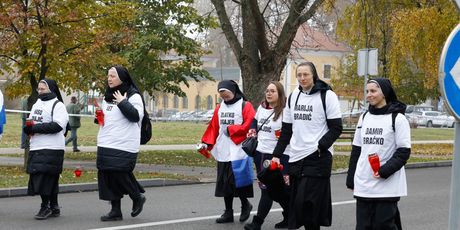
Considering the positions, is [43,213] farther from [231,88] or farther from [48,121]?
[231,88]

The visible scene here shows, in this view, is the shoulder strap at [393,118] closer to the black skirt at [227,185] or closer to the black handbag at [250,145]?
the black handbag at [250,145]

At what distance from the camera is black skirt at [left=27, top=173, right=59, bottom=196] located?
35.2 feet

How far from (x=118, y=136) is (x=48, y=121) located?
107 centimetres

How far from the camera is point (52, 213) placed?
36.1 feet

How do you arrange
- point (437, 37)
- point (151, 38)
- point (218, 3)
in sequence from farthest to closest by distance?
1. point (437, 37)
2. point (151, 38)
3. point (218, 3)

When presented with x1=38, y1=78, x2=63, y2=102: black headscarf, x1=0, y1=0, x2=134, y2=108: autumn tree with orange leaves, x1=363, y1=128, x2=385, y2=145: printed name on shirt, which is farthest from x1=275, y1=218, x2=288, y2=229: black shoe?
x1=0, y1=0, x2=134, y2=108: autumn tree with orange leaves

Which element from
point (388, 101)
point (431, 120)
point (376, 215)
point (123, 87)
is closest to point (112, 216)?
point (123, 87)

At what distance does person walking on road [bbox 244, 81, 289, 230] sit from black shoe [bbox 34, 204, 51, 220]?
2.57m

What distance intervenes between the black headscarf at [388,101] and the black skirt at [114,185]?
3780 millimetres

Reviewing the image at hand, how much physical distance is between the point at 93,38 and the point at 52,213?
6313 millimetres

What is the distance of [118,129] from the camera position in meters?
10.4

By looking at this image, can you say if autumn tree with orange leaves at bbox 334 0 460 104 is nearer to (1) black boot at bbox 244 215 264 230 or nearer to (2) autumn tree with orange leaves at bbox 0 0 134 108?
(2) autumn tree with orange leaves at bbox 0 0 134 108

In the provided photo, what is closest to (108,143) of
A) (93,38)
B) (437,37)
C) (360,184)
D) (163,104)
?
(360,184)

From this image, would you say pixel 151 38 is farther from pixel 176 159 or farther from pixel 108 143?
pixel 108 143
